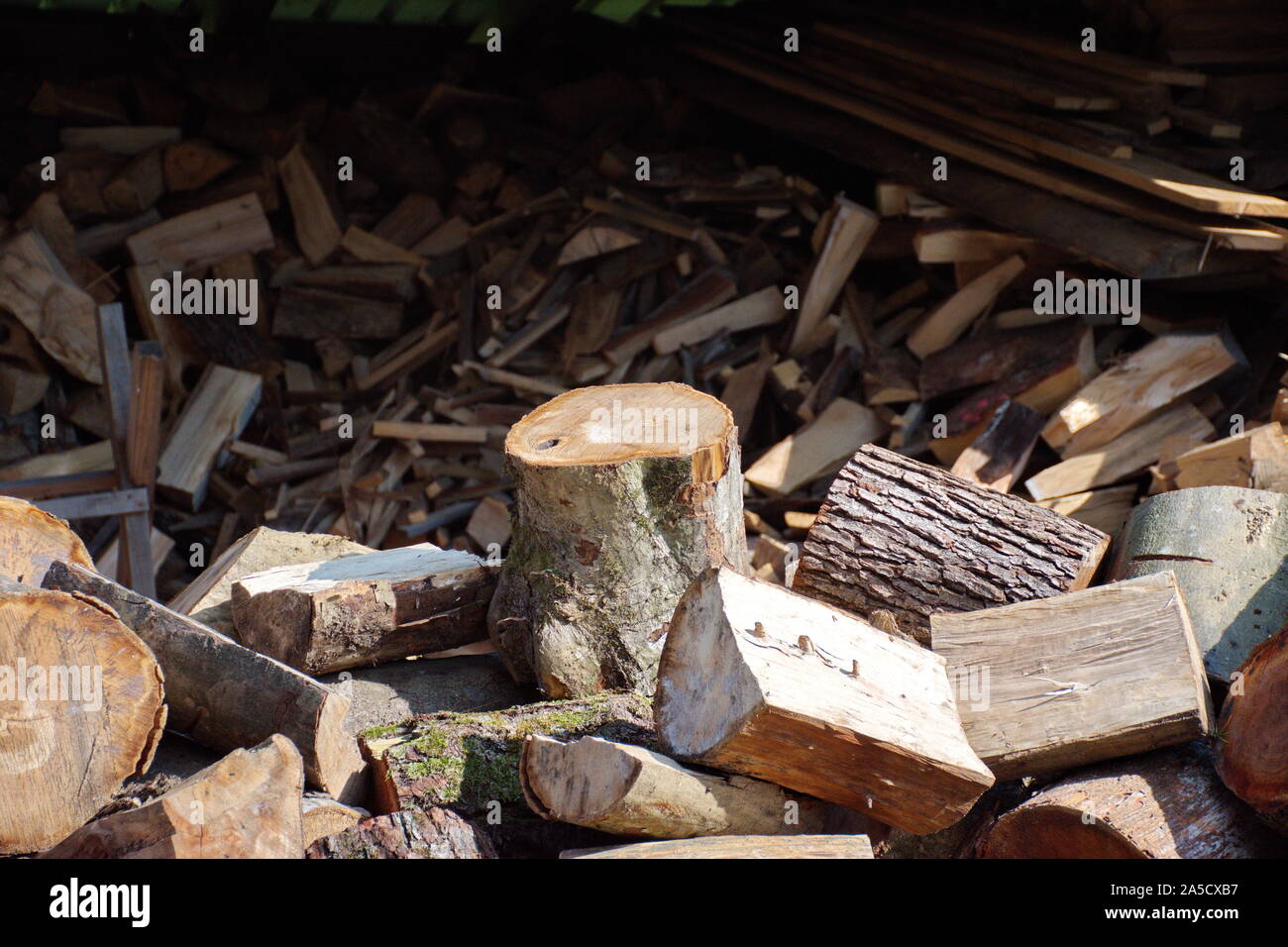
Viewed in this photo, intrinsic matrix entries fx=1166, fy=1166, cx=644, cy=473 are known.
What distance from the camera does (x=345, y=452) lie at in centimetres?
696

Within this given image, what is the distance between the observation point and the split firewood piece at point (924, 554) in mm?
3516

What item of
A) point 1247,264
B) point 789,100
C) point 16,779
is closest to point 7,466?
point 16,779

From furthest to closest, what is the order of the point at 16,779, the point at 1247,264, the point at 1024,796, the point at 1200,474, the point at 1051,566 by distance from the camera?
the point at 1247,264, the point at 1200,474, the point at 1051,566, the point at 1024,796, the point at 16,779

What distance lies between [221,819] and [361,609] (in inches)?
41.3

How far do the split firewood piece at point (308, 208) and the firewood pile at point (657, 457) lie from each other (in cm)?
2

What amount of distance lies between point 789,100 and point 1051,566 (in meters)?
4.07

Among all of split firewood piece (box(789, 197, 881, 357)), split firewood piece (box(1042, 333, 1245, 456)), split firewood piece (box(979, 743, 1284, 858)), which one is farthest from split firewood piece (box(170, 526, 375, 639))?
split firewood piece (box(789, 197, 881, 357))

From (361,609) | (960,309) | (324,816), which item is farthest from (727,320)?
(324,816)

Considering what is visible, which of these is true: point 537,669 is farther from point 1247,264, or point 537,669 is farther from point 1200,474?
point 1247,264

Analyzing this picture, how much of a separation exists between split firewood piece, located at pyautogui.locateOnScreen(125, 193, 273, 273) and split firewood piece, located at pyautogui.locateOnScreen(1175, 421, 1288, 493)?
5194mm

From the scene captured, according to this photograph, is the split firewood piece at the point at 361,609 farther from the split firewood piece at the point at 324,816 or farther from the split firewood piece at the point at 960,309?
the split firewood piece at the point at 960,309

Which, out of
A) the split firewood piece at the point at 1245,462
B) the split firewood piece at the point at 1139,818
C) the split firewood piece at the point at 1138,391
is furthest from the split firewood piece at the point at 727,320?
the split firewood piece at the point at 1139,818

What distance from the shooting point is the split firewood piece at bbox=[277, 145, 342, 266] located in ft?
22.9

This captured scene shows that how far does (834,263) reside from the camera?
251 inches
